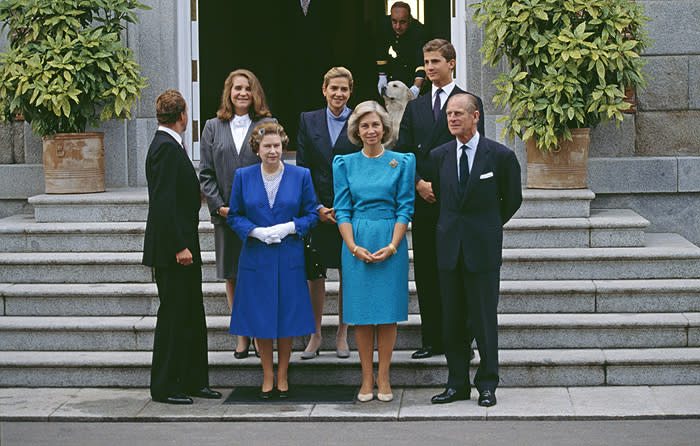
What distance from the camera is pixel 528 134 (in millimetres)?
9297

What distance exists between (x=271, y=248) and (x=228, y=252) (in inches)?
23.3

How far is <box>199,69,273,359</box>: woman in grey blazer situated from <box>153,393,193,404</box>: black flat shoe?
0.65 meters

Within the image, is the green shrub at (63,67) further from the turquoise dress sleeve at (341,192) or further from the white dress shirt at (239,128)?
the turquoise dress sleeve at (341,192)

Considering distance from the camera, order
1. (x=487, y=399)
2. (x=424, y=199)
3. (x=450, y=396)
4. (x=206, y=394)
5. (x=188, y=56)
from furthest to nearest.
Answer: (x=188, y=56) → (x=424, y=199) → (x=206, y=394) → (x=450, y=396) → (x=487, y=399)

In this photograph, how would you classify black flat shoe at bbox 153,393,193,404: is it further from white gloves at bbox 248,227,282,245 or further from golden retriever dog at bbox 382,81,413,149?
golden retriever dog at bbox 382,81,413,149

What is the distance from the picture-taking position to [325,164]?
782 centimetres

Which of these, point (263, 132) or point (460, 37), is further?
point (460, 37)

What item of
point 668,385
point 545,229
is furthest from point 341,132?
point 668,385

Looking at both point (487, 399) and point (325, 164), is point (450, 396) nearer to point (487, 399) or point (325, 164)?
point (487, 399)

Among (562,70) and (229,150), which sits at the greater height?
(562,70)

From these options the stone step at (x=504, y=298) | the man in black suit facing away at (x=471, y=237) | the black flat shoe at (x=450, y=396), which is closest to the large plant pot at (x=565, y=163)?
the stone step at (x=504, y=298)

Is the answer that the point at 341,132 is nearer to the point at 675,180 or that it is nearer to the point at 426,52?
the point at 426,52

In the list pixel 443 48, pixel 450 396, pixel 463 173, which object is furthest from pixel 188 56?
pixel 450 396

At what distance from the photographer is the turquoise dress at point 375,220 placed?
7246 mm
